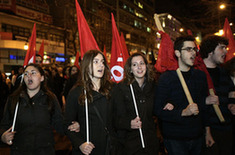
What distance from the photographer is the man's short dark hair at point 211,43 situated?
342cm

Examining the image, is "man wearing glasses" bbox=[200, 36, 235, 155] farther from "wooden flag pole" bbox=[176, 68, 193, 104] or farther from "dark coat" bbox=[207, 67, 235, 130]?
"wooden flag pole" bbox=[176, 68, 193, 104]

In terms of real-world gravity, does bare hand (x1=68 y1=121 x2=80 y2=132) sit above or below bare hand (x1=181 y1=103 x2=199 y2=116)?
below

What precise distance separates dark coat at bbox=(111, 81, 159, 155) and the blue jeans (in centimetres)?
23

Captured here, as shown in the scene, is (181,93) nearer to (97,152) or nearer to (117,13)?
(97,152)

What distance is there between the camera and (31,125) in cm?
274

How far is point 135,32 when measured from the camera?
1949 inches

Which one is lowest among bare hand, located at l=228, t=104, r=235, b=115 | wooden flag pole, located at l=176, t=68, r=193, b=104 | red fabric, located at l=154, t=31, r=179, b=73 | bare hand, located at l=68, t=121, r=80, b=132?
bare hand, located at l=68, t=121, r=80, b=132

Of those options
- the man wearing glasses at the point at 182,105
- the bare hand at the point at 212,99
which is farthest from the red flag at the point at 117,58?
the bare hand at the point at 212,99

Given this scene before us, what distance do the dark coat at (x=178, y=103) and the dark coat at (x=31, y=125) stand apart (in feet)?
5.13

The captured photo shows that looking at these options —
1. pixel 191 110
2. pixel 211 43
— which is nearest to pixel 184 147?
pixel 191 110

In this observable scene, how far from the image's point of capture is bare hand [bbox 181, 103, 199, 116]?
252 centimetres

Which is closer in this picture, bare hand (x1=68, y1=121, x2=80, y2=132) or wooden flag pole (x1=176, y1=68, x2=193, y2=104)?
bare hand (x1=68, y1=121, x2=80, y2=132)

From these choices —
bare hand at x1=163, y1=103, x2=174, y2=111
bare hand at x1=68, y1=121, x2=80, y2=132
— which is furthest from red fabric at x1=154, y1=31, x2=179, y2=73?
bare hand at x1=68, y1=121, x2=80, y2=132

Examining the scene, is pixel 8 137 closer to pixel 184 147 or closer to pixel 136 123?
pixel 136 123
